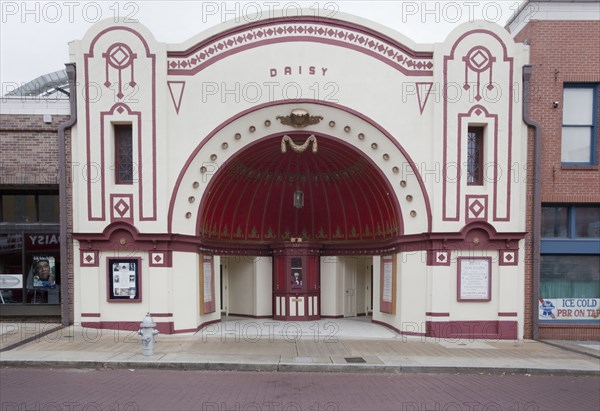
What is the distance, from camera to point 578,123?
1237cm

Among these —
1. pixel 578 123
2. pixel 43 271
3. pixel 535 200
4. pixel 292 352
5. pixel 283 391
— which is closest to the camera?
pixel 283 391

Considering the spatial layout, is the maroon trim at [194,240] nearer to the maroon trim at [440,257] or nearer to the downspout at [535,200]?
the maroon trim at [440,257]

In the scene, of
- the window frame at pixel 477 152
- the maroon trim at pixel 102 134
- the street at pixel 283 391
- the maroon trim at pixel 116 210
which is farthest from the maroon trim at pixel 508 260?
the maroon trim at pixel 116 210

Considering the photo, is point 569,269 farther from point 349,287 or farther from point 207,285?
point 207,285

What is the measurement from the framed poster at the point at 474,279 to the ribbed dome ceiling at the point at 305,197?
193 centimetres

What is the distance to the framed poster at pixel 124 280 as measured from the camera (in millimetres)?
12094

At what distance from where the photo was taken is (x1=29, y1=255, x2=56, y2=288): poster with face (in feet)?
41.7

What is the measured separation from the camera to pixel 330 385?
8.27 m

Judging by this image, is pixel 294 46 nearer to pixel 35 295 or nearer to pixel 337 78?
pixel 337 78

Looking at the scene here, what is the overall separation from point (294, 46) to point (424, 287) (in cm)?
723

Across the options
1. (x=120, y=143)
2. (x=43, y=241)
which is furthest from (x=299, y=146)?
(x=43, y=241)

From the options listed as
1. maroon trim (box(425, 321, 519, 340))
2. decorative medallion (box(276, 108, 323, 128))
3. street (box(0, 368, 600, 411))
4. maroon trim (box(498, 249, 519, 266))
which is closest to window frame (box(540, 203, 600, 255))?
maroon trim (box(498, 249, 519, 266))

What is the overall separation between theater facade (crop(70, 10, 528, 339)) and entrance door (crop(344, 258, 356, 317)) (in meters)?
3.56

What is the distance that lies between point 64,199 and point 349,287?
9228mm
